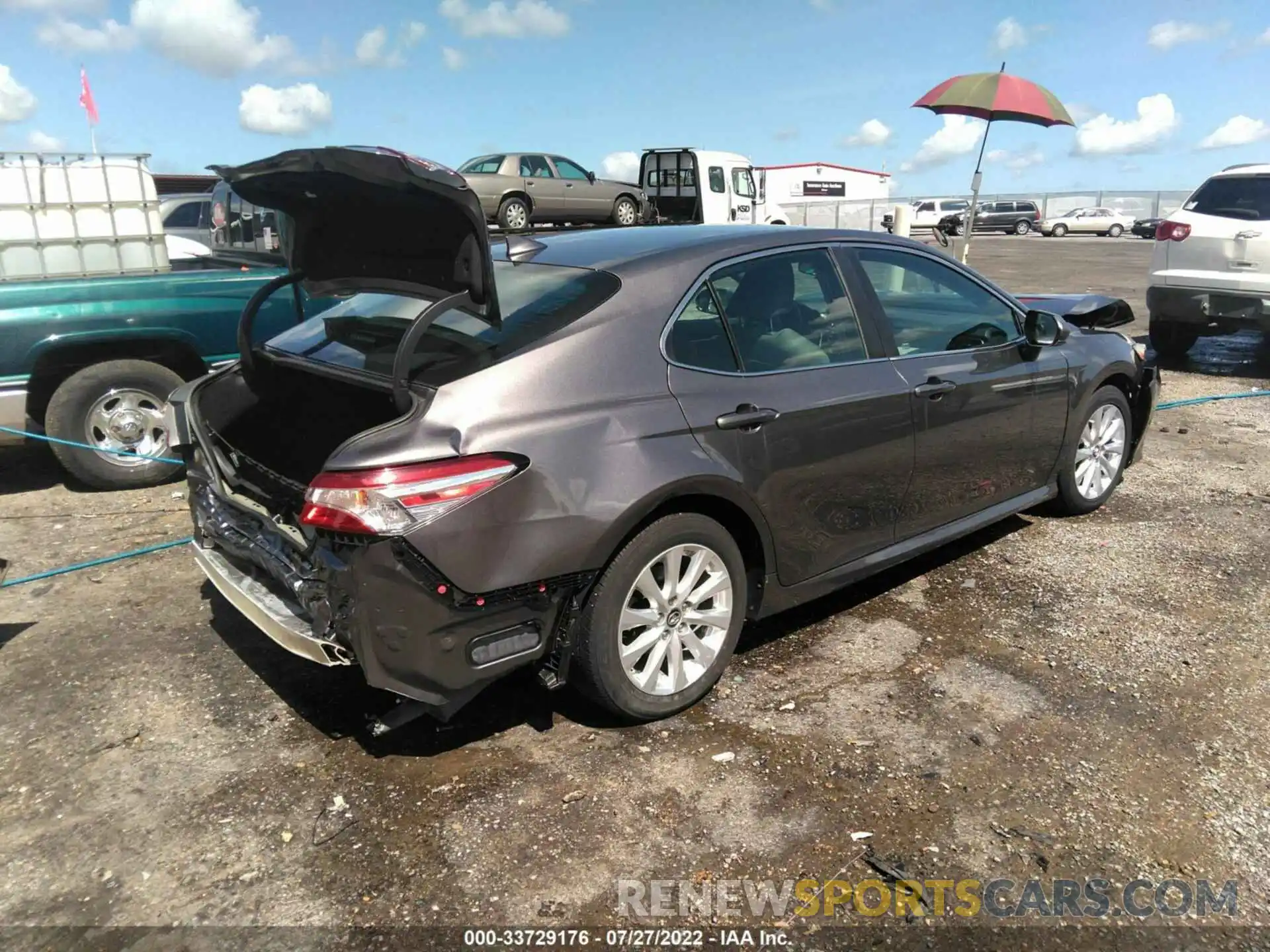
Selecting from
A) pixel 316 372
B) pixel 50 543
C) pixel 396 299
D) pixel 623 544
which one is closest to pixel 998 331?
pixel 623 544

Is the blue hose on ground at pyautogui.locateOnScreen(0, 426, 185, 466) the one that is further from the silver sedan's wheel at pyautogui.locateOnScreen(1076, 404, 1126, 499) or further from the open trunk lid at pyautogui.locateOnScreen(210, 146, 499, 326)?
the silver sedan's wheel at pyautogui.locateOnScreen(1076, 404, 1126, 499)

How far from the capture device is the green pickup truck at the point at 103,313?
17.5ft

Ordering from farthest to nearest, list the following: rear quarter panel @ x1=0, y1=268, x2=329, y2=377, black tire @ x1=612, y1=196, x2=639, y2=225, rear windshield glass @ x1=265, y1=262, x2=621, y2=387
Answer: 1. black tire @ x1=612, y1=196, x2=639, y2=225
2. rear quarter panel @ x1=0, y1=268, x2=329, y2=377
3. rear windshield glass @ x1=265, y1=262, x2=621, y2=387

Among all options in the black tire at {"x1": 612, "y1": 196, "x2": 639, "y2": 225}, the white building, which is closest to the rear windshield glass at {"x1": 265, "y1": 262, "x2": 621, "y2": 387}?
the black tire at {"x1": 612, "y1": 196, "x2": 639, "y2": 225}

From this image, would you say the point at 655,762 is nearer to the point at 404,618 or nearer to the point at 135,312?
the point at 404,618

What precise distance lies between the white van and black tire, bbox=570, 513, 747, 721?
19090 millimetres

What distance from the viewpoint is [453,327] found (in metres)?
3.07

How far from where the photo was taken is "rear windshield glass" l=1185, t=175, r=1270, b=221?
8.62m

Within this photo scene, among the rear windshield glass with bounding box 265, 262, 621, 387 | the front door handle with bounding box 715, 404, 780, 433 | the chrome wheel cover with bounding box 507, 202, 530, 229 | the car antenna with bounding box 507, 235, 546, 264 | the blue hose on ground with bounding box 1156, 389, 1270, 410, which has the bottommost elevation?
the blue hose on ground with bounding box 1156, 389, 1270, 410

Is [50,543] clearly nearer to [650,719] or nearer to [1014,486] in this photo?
[650,719]

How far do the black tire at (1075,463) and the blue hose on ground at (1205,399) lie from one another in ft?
9.89

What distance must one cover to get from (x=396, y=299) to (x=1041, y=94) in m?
10.6

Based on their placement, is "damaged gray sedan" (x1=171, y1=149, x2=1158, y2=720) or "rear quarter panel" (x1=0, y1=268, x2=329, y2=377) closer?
"damaged gray sedan" (x1=171, y1=149, x2=1158, y2=720)

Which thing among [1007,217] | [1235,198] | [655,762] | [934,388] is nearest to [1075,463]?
[934,388]
